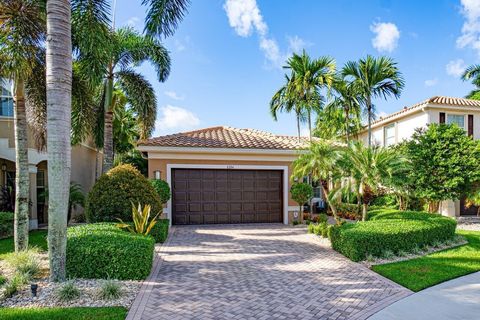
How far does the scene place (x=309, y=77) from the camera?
591 inches

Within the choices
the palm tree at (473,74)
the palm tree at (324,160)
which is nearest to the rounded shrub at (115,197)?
the palm tree at (324,160)

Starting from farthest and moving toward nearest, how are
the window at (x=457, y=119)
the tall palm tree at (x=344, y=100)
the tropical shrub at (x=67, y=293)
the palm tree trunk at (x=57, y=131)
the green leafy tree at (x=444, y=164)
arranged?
the window at (x=457, y=119)
the tall palm tree at (x=344, y=100)
the green leafy tree at (x=444, y=164)
the palm tree trunk at (x=57, y=131)
the tropical shrub at (x=67, y=293)

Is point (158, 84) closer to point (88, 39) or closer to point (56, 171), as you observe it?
point (88, 39)

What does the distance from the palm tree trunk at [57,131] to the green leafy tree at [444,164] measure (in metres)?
14.7

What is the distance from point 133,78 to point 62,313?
413 inches

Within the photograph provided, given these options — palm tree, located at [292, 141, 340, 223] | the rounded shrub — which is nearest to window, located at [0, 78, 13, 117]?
the rounded shrub

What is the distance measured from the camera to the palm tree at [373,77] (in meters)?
16.2

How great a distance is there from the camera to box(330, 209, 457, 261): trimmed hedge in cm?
784

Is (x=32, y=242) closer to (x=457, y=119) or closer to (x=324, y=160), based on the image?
(x=324, y=160)

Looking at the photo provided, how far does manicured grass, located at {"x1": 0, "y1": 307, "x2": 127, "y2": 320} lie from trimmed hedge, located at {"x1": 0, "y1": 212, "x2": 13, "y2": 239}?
8.39m

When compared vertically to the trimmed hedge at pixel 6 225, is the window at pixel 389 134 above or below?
above

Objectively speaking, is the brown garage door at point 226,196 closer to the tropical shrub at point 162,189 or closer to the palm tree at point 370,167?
the tropical shrub at point 162,189

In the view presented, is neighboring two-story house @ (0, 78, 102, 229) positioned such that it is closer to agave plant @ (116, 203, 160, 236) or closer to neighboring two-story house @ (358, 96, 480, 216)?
agave plant @ (116, 203, 160, 236)

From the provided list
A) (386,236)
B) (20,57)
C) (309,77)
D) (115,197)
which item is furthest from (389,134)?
(20,57)
